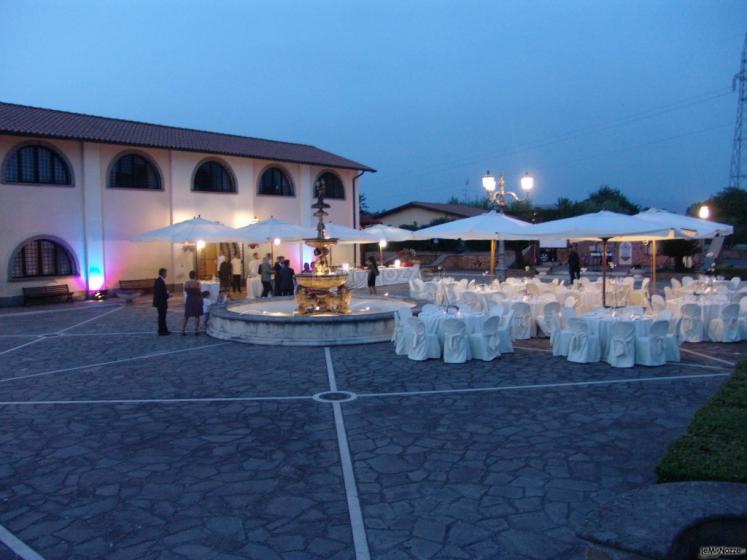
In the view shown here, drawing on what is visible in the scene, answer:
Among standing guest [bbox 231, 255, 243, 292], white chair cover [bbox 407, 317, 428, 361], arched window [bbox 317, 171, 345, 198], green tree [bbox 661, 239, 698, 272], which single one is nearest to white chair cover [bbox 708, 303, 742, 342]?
white chair cover [bbox 407, 317, 428, 361]

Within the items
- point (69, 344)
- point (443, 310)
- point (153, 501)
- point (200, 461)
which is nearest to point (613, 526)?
point (153, 501)

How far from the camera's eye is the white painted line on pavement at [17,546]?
13.2 ft

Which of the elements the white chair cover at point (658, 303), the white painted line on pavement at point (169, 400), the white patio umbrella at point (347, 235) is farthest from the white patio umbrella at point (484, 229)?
the white painted line on pavement at point (169, 400)

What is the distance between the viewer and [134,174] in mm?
23375

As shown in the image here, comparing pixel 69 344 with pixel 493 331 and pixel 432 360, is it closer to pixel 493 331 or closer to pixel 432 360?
pixel 432 360

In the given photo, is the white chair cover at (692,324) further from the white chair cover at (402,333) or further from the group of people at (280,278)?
the group of people at (280,278)

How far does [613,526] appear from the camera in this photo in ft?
11.0

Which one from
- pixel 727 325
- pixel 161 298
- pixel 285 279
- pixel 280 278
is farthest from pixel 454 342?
pixel 280 278

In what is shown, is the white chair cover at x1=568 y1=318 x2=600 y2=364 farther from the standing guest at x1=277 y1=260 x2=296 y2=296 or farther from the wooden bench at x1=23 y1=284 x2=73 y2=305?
the wooden bench at x1=23 y1=284 x2=73 y2=305

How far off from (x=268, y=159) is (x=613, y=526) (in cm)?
2557

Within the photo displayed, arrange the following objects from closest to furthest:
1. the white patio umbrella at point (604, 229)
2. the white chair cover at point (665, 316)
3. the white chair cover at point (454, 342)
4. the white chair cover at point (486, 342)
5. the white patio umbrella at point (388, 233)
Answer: the white chair cover at point (665, 316) → the white chair cover at point (454, 342) → the white chair cover at point (486, 342) → the white patio umbrella at point (604, 229) → the white patio umbrella at point (388, 233)

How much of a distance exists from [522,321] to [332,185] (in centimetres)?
2038

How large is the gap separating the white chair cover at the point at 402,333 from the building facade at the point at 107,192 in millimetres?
15065

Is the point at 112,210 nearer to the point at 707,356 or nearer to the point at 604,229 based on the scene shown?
the point at 604,229
